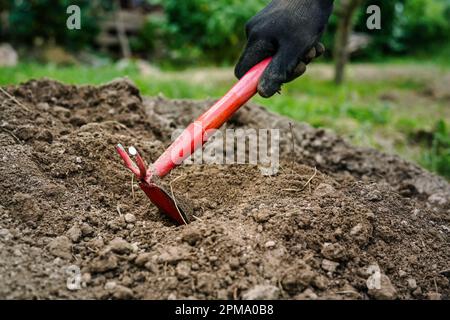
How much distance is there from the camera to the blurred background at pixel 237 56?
4.68 metres

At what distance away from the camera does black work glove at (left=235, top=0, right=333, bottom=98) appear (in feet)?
7.61

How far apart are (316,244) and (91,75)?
14.9 ft

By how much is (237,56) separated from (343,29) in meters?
2.78

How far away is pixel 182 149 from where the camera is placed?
2.22 meters

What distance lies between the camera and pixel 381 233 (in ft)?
7.01

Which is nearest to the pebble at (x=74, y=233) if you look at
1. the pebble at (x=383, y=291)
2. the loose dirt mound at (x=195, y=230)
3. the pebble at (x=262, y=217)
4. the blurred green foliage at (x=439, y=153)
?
the loose dirt mound at (x=195, y=230)

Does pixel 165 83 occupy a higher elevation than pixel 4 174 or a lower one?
lower

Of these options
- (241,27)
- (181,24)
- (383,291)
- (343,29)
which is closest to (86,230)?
(383,291)

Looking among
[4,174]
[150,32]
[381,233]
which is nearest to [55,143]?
[4,174]

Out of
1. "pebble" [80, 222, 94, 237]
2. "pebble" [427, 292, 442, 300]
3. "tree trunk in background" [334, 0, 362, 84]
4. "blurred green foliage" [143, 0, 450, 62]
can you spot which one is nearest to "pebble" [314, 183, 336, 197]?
"pebble" [427, 292, 442, 300]

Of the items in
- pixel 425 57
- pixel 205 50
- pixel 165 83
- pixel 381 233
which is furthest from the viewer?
pixel 425 57

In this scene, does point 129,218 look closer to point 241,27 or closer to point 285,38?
point 285,38

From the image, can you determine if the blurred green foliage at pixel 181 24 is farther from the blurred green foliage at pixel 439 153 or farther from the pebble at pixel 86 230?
the pebble at pixel 86 230
